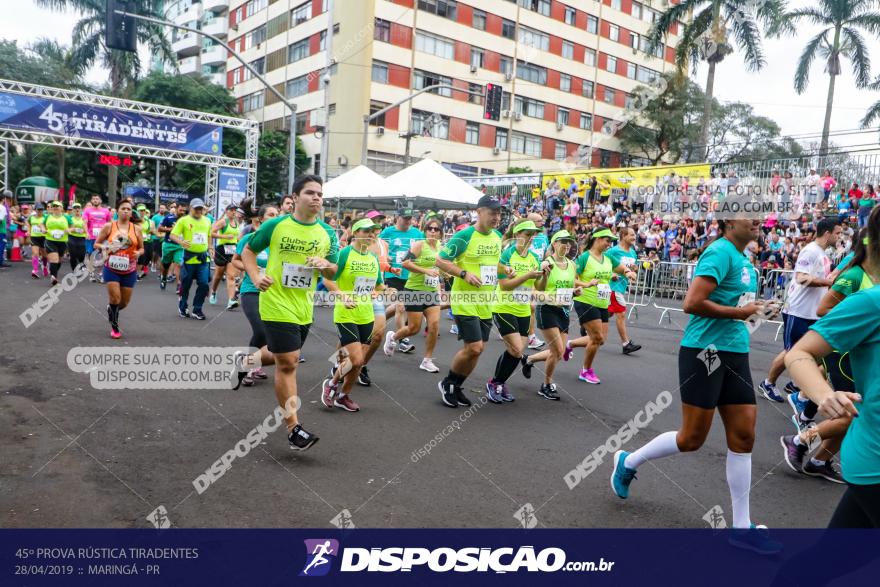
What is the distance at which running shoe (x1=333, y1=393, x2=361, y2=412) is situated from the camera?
651cm

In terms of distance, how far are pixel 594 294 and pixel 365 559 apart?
536 centimetres

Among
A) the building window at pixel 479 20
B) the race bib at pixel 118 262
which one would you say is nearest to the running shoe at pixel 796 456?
the race bib at pixel 118 262

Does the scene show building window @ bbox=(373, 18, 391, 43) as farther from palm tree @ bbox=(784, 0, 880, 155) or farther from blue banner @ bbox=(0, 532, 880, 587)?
blue banner @ bbox=(0, 532, 880, 587)

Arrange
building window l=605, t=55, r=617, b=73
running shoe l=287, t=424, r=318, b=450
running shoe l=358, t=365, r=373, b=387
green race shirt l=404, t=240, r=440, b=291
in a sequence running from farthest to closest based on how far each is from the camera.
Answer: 1. building window l=605, t=55, r=617, b=73
2. green race shirt l=404, t=240, r=440, b=291
3. running shoe l=358, t=365, r=373, b=387
4. running shoe l=287, t=424, r=318, b=450

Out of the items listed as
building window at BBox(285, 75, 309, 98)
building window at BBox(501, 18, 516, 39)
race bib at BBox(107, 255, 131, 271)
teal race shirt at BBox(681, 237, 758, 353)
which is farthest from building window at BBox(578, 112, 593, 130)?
teal race shirt at BBox(681, 237, 758, 353)

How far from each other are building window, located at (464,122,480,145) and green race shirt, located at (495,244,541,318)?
4049cm

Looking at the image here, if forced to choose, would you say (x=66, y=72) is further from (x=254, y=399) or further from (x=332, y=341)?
(x=254, y=399)

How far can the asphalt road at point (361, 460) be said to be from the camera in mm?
4059

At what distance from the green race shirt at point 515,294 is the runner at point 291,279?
2248 millimetres

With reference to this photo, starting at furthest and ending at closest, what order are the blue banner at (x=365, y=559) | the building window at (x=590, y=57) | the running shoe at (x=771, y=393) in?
the building window at (x=590, y=57)
the running shoe at (x=771, y=393)
the blue banner at (x=365, y=559)

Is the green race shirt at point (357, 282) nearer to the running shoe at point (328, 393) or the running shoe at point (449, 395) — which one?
the running shoe at point (328, 393)

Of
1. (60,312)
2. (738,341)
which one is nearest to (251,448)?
(738,341)

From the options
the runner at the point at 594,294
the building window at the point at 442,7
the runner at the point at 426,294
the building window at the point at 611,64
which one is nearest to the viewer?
the runner at the point at 594,294

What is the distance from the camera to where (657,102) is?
47.4 meters
